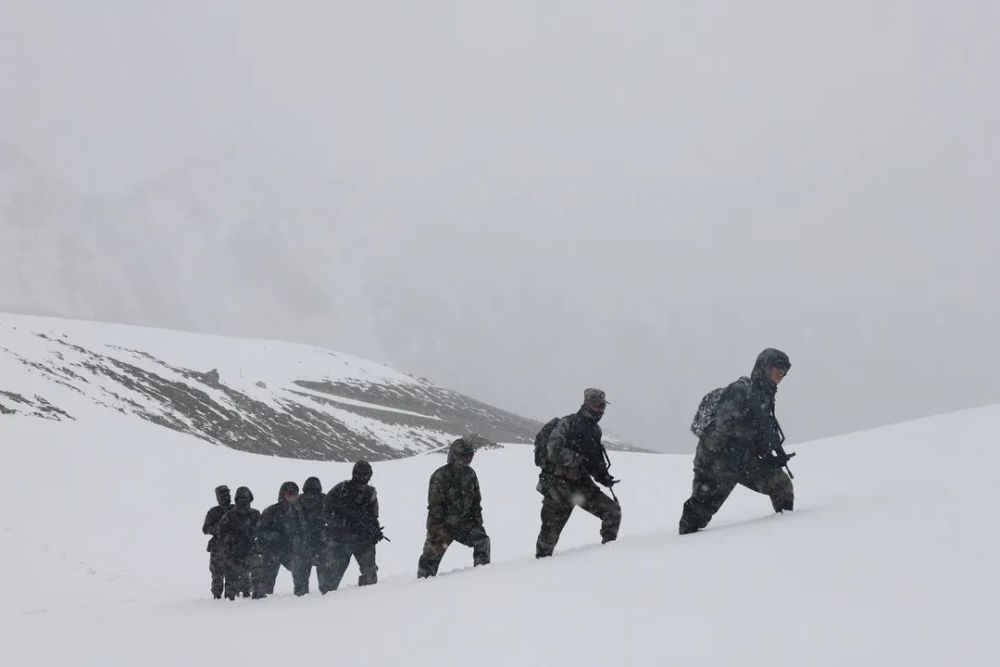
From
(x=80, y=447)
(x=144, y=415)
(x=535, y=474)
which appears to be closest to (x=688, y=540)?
(x=535, y=474)

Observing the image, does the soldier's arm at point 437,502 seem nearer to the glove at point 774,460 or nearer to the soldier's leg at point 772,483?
the soldier's leg at point 772,483

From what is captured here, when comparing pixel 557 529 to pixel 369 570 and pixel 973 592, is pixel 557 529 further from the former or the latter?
pixel 973 592

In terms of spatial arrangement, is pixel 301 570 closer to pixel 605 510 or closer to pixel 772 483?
pixel 605 510

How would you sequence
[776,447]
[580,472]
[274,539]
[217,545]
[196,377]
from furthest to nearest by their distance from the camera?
[196,377] < [217,545] < [274,539] < [580,472] < [776,447]

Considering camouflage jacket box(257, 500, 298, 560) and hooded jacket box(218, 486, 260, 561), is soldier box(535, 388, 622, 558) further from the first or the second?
hooded jacket box(218, 486, 260, 561)

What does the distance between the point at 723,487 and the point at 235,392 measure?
79896mm

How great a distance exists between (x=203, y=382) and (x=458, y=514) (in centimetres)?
7406

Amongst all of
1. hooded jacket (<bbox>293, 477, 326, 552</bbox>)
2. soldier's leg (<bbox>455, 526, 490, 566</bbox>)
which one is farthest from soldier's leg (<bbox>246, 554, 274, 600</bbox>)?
soldier's leg (<bbox>455, 526, 490, 566</bbox>)

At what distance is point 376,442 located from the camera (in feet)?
286

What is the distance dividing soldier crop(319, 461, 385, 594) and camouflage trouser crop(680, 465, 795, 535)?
16.6 ft

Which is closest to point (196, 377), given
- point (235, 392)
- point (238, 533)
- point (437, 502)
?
point (235, 392)

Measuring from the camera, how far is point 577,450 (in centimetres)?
915

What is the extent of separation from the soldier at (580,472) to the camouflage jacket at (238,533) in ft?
20.6

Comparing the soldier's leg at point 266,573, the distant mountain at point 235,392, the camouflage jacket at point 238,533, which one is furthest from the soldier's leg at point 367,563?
the distant mountain at point 235,392
